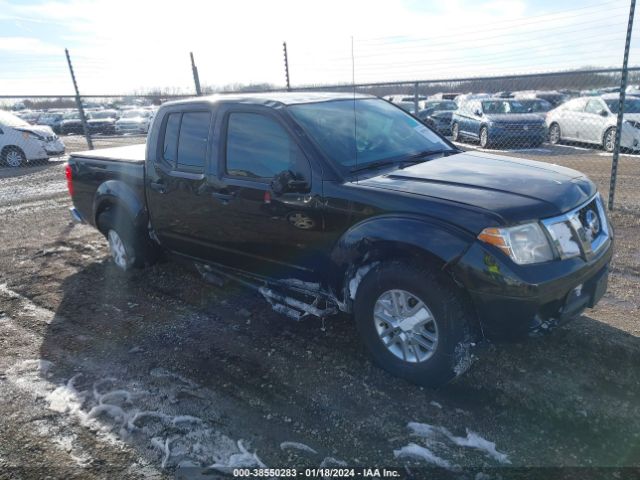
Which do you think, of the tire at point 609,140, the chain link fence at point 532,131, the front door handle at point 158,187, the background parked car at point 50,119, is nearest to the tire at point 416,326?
the front door handle at point 158,187

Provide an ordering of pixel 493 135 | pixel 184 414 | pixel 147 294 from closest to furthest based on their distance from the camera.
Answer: pixel 184 414 → pixel 147 294 → pixel 493 135

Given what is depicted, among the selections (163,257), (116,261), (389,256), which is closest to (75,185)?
(116,261)

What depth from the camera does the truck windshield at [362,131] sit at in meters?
3.62

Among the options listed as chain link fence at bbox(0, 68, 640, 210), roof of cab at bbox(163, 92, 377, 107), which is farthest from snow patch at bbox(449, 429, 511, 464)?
chain link fence at bbox(0, 68, 640, 210)

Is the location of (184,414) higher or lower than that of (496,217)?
lower

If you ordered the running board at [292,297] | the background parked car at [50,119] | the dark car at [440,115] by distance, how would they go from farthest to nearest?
1. the background parked car at [50,119]
2. the dark car at [440,115]
3. the running board at [292,297]

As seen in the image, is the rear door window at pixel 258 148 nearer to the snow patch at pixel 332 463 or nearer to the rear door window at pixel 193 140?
the rear door window at pixel 193 140

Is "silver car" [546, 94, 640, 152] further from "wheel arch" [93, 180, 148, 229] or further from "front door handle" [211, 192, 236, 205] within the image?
"wheel arch" [93, 180, 148, 229]

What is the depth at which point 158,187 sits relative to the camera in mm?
4652

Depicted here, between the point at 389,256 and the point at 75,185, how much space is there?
14.0ft

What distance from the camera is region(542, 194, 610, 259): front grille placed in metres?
2.89

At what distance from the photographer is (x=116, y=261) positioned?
560 cm

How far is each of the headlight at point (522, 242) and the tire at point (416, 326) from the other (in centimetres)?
38

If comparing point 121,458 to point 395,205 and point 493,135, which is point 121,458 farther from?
point 493,135
